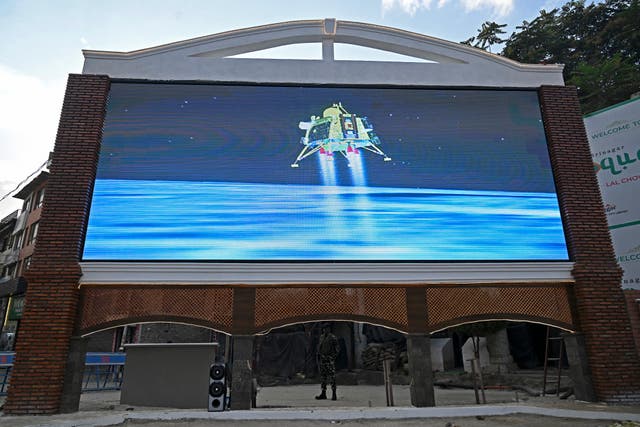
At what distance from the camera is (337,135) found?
1062cm

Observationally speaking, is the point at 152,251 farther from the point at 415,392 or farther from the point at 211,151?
the point at 415,392

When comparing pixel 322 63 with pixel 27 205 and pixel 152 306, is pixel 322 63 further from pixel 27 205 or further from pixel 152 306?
pixel 27 205

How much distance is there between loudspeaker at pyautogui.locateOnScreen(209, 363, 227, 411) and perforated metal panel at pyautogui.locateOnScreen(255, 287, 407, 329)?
3.87 feet

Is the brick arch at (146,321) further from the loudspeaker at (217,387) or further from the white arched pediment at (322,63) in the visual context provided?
the white arched pediment at (322,63)

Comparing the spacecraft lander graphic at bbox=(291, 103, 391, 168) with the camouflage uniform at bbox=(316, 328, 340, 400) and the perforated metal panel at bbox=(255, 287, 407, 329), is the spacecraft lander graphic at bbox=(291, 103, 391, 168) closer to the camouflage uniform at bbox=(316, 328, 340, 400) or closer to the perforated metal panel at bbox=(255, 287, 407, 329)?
the perforated metal panel at bbox=(255, 287, 407, 329)

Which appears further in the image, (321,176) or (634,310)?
(321,176)

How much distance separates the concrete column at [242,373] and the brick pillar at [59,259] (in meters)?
3.29

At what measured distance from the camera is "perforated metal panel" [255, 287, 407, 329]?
8.92 metres

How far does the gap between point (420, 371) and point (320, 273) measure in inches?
112

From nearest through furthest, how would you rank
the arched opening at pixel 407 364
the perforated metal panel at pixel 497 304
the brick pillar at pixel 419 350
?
the brick pillar at pixel 419 350
the perforated metal panel at pixel 497 304
the arched opening at pixel 407 364

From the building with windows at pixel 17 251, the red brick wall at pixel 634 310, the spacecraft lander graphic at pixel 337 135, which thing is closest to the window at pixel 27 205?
the building with windows at pixel 17 251

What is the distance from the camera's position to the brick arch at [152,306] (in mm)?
8719

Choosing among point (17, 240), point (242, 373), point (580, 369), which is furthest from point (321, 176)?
point (17, 240)

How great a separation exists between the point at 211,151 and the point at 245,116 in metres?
1.26
